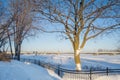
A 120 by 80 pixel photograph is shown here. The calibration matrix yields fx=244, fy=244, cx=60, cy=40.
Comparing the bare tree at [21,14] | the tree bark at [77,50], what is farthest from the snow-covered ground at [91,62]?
the bare tree at [21,14]

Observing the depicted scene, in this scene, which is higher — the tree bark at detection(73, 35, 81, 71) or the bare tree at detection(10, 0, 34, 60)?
the bare tree at detection(10, 0, 34, 60)

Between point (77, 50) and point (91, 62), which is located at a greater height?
point (77, 50)

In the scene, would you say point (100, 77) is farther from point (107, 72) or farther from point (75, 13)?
point (75, 13)

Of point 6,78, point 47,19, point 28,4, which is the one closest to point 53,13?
point 47,19

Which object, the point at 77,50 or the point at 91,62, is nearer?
the point at 77,50

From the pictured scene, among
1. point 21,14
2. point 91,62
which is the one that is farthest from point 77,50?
point 91,62

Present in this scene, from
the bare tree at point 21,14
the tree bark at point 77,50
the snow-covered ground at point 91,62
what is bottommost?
the snow-covered ground at point 91,62

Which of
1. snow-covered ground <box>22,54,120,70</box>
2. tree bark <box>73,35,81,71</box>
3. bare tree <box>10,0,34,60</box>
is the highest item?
bare tree <box>10,0,34,60</box>

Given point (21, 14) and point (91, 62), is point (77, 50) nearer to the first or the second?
point (21, 14)

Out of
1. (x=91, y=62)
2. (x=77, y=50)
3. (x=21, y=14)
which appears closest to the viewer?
(x=77, y=50)

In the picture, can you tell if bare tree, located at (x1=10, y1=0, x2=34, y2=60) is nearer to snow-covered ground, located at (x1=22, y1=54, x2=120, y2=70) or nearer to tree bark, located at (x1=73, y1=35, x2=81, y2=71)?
tree bark, located at (x1=73, y1=35, x2=81, y2=71)

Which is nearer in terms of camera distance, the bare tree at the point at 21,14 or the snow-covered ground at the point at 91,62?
the bare tree at the point at 21,14

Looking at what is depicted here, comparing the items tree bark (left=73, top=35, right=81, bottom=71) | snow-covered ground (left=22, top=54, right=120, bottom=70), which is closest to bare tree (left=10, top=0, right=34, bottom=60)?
tree bark (left=73, top=35, right=81, bottom=71)

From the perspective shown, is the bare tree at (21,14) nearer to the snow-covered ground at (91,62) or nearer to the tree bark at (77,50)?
the tree bark at (77,50)
